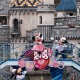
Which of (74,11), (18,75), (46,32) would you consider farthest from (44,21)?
(18,75)

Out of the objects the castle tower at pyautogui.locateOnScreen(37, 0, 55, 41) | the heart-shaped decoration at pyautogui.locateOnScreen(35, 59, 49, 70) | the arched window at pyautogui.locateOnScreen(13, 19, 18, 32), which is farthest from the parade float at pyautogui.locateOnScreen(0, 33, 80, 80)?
the arched window at pyautogui.locateOnScreen(13, 19, 18, 32)

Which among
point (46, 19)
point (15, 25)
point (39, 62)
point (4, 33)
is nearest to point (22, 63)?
point (39, 62)

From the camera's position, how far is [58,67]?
14.5 metres

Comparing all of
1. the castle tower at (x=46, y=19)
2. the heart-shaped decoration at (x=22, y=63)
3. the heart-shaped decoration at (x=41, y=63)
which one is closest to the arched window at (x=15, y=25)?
the castle tower at (x=46, y=19)

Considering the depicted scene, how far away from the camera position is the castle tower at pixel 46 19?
83.2 ft

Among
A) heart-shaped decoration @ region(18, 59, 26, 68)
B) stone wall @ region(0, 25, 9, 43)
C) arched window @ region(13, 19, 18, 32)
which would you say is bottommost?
heart-shaped decoration @ region(18, 59, 26, 68)

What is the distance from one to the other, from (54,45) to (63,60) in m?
1.27

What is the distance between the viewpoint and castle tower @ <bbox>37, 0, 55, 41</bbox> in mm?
25358

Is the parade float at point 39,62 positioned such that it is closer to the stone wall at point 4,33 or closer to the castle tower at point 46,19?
the castle tower at point 46,19

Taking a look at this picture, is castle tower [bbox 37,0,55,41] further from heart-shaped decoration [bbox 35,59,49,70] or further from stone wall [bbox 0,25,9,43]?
heart-shaped decoration [bbox 35,59,49,70]

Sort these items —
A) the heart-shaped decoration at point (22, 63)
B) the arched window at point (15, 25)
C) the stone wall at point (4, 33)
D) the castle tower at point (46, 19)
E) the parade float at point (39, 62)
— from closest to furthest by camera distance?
the parade float at point (39, 62), the heart-shaped decoration at point (22, 63), the castle tower at point (46, 19), the stone wall at point (4, 33), the arched window at point (15, 25)

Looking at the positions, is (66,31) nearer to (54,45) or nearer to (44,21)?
(44,21)

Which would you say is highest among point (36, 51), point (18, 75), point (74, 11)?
point (74, 11)

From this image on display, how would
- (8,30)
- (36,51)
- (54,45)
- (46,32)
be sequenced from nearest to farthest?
(36,51)
(54,45)
(46,32)
(8,30)
